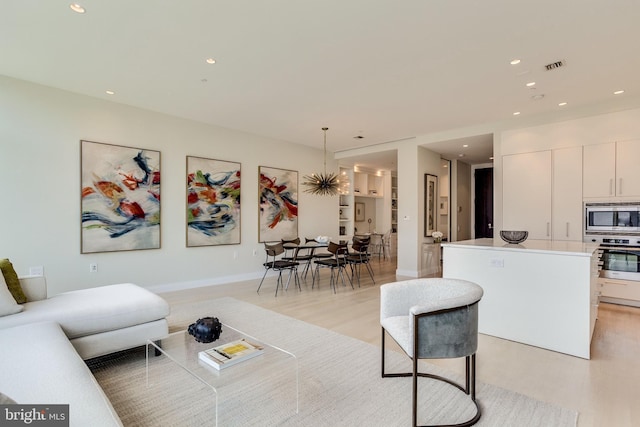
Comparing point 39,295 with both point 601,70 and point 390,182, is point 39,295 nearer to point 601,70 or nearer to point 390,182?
point 601,70

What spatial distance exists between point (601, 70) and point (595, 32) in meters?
1.00

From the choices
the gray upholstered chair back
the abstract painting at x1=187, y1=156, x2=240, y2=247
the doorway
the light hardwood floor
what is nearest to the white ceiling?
the abstract painting at x1=187, y1=156, x2=240, y2=247

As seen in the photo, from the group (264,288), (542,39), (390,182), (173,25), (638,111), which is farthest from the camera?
(390,182)

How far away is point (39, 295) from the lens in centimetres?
286

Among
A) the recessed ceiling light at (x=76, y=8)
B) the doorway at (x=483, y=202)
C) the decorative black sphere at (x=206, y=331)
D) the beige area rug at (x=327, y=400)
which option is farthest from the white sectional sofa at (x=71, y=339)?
the doorway at (x=483, y=202)

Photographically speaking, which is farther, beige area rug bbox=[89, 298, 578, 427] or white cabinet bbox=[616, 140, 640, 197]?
white cabinet bbox=[616, 140, 640, 197]

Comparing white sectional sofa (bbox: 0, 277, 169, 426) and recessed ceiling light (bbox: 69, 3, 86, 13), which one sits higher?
recessed ceiling light (bbox: 69, 3, 86, 13)

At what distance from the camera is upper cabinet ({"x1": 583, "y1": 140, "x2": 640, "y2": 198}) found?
14.0 feet

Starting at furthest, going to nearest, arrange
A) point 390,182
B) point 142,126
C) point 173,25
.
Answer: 1. point 390,182
2. point 142,126
3. point 173,25

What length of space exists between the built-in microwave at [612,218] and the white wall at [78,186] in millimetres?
5446

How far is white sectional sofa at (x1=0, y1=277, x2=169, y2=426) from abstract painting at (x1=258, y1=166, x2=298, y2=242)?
3.36 meters

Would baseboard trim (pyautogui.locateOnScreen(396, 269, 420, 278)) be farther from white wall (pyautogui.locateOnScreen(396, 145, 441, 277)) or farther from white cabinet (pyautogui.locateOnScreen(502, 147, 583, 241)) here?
white cabinet (pyautogui.locateOnScreen(502, 147, 583, 241))

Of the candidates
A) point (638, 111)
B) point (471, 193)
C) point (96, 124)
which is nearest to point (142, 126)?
point (96, 124)

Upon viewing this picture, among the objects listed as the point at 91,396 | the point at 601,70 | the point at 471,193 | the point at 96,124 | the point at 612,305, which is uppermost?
the point at 601,70
